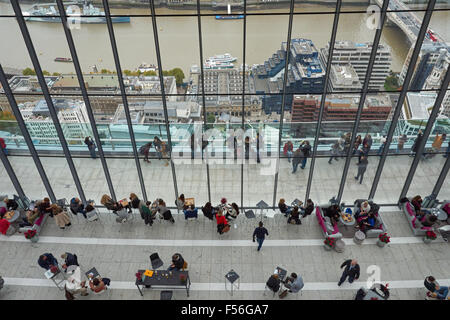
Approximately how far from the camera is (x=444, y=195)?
15.5 meters

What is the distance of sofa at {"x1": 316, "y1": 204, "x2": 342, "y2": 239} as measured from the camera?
13.9 metres

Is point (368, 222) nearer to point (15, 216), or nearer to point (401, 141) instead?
point (401, 141)

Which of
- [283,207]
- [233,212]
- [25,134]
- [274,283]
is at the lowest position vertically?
[274,283]

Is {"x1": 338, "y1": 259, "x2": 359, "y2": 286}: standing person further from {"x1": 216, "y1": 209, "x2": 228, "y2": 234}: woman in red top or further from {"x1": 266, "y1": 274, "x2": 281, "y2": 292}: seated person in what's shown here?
{"x1": 216, "y1": 209, "x2": 228, "y2": 234}: woman in red top

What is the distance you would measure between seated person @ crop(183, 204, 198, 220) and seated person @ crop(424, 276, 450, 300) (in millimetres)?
8449

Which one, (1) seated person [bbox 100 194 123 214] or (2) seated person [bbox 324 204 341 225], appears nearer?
(2) seated person [bbox 324 204 341 225]

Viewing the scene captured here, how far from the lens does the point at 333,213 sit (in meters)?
14.4

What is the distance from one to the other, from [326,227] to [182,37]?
871 cm

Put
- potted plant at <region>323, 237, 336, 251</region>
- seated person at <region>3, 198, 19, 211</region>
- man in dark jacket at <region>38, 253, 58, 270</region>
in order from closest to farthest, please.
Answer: man in dark jacket at <region>38, 253, 58, 270</region> → potted plant at <region>323, 237, 336, 251</region> → seated person at <region>3, 198, 19, 211</region>

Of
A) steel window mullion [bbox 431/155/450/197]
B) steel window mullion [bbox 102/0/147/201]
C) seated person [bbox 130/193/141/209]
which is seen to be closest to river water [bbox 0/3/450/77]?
steel window mullion [bbox 102/0/147/201]

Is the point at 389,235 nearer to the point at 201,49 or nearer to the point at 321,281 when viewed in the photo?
the point at 321,281

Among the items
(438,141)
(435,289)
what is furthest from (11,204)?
(438,141)

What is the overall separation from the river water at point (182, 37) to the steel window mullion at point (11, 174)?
3.90 m

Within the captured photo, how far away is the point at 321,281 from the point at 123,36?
10667 mm
